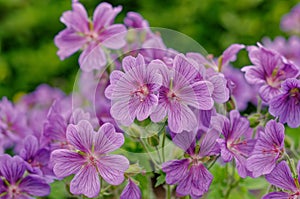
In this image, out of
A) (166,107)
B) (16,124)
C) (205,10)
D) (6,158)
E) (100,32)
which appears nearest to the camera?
(166,107)

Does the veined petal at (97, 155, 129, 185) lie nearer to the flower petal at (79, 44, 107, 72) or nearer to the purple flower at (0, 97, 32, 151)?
the flower petal at (79, 44, 107, 72)

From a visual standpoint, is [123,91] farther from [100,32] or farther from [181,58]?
[100,32]

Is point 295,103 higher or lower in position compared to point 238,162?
higher

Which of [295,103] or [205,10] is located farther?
[205,10]

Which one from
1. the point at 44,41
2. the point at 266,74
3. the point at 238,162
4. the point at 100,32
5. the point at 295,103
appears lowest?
the point at 238,162

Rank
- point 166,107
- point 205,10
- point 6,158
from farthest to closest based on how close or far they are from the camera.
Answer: point 205,10 < point 6,158 < point 166,107

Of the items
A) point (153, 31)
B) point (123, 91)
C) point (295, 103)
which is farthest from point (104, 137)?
point (153, 31)

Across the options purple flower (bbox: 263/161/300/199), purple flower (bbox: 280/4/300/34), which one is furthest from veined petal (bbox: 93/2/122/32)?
purple flower (bbox: 280/4/300/34)
